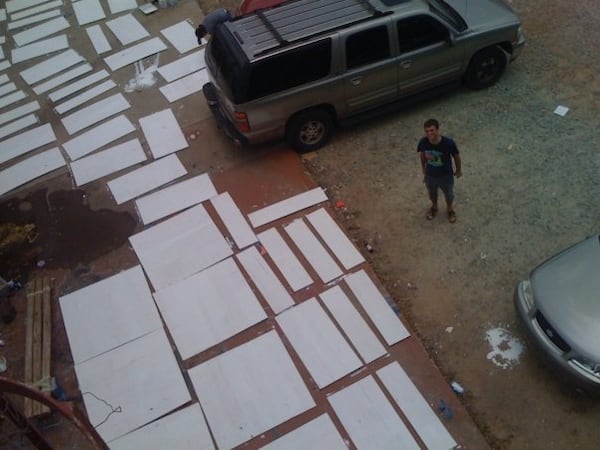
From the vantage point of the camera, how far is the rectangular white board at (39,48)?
37.3 feet

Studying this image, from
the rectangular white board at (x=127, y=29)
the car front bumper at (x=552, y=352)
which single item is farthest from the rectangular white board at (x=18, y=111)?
the car front bumper at (x=552, y=352)

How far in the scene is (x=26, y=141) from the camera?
9.44m

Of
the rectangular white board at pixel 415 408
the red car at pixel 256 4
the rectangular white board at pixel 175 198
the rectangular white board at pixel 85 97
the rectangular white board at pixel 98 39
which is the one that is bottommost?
the rectangular white board at pixel 415 408

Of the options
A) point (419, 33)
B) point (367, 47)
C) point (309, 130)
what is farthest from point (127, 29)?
point (419, 33)

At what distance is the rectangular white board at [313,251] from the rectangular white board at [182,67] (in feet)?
14.5

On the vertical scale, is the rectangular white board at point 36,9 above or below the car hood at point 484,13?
above

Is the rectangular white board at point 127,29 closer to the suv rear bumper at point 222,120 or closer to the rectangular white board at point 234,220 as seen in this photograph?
the suv rear bumper at point 222,120

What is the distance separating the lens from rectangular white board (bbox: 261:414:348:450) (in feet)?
17.9

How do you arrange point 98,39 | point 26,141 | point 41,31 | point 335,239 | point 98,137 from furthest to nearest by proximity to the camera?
point 41,31 < point 98,39 < point 26,141 < point 98,137 < point 335,239

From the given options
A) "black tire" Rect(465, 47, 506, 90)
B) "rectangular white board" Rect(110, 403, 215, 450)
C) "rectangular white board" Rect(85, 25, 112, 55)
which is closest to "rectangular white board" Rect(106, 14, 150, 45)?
"rectangular white board" Rect(85, 25, 112, 55)

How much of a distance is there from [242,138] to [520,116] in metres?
4.30

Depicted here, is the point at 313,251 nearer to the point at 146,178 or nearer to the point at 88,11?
the point at 146,178

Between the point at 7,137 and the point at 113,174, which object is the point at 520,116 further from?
the point at 7,137

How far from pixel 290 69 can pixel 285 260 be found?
2639 mm
